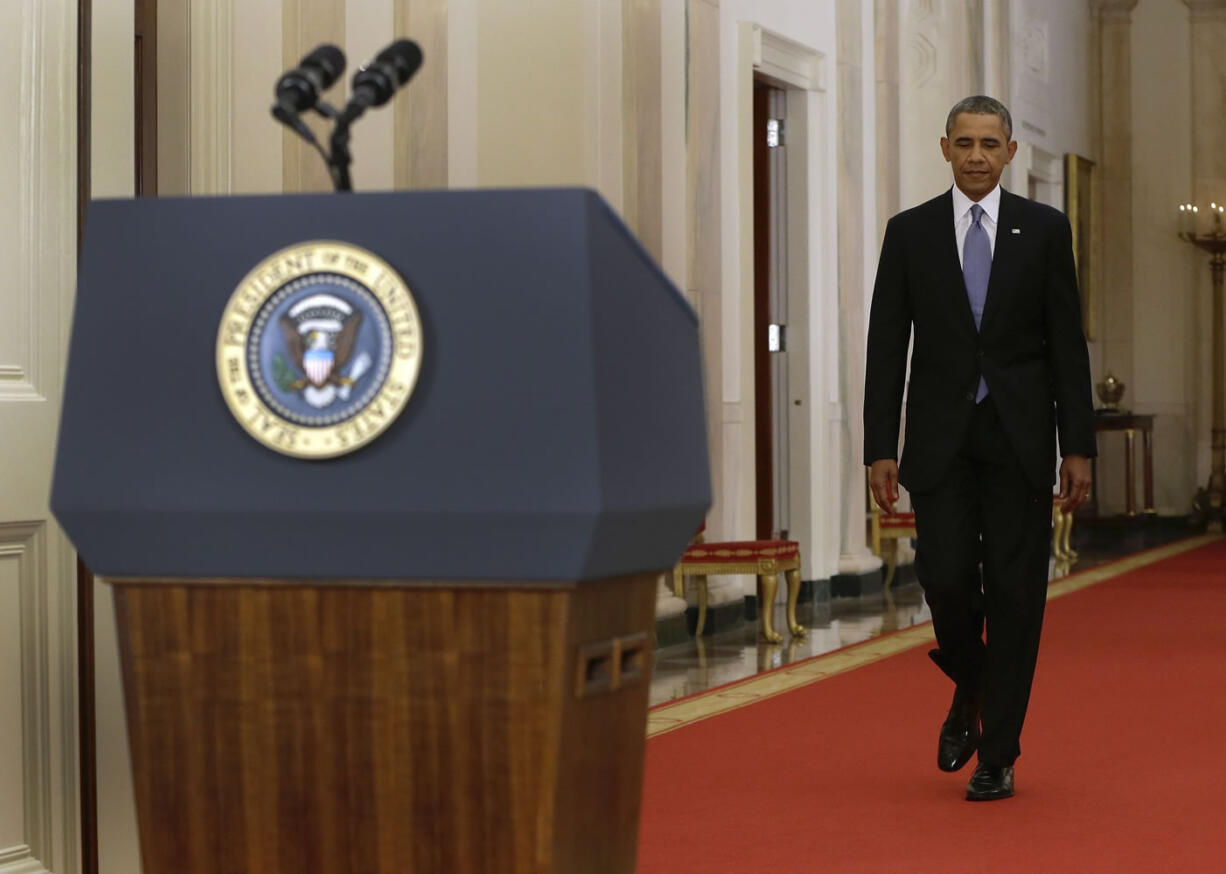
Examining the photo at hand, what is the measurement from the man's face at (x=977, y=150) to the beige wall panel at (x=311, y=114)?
6.45 ft

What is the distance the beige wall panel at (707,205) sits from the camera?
832 cm

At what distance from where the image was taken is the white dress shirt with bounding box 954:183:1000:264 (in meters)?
3.95

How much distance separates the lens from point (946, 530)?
3887 millimetres

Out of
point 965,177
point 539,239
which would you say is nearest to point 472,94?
point 965,177

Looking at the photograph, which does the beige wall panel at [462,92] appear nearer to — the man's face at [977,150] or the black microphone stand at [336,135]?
the man's face at [977,150]

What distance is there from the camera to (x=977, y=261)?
13.0 feet

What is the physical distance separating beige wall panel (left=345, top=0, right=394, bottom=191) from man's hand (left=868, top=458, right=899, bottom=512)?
7.63 ft

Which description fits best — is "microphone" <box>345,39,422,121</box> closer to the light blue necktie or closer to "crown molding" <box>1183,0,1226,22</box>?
the light blue necktie

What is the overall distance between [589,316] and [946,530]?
2484 mm

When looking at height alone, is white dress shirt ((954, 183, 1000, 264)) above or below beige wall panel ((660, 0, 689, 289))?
below

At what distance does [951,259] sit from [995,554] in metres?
0.65

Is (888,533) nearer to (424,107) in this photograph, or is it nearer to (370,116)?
(424,107)

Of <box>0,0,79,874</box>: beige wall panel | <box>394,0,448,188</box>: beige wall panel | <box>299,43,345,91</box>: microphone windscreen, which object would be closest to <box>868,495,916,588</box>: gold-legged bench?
<box>394,0,448,188</box>: beige wall panel

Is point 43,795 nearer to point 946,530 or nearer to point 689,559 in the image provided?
point 946,530
